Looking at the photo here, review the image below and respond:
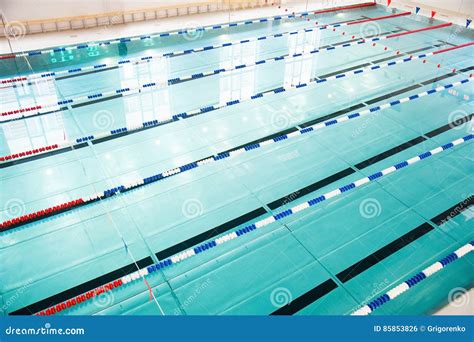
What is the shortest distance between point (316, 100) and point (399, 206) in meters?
2.71

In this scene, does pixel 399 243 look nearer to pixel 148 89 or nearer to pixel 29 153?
pixel 29 153

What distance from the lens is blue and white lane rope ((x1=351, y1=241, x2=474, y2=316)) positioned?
10.9 feet

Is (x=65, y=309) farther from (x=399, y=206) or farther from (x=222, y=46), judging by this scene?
(x=222, y=46)

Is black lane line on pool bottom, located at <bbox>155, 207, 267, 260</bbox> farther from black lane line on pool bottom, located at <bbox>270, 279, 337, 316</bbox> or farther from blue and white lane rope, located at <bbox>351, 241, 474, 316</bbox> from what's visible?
blue and white lane rope, located at <bbox>351, 241, 474, 316</bbox>

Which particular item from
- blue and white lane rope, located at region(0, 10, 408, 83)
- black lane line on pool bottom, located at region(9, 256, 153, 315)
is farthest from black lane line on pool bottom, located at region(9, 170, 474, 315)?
blue and white lane rope, located at region(0, 10, 408, 83)

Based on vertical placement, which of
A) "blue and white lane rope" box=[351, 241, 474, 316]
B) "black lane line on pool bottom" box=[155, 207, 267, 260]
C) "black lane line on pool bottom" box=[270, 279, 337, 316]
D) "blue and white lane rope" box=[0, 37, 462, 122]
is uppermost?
"blue and white lane rope" box=[0, 37, 462, 122]

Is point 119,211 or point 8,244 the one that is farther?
point 119,211

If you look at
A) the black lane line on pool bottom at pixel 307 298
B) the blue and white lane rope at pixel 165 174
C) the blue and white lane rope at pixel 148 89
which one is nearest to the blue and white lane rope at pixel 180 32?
the blue and white lane rope at pixel 148 89

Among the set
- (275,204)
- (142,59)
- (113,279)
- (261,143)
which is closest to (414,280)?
(275,204)

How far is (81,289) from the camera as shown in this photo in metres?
3.50

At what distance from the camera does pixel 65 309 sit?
3312 mm

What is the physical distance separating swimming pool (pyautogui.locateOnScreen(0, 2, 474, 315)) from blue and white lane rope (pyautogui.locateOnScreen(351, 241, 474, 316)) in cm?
2

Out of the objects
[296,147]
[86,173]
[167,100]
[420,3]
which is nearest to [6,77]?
[167,100]

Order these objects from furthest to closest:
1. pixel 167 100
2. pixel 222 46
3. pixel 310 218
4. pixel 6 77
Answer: pixel 222 46 → pixel 6 77 → pixel 167 100 → pixel 310 218
